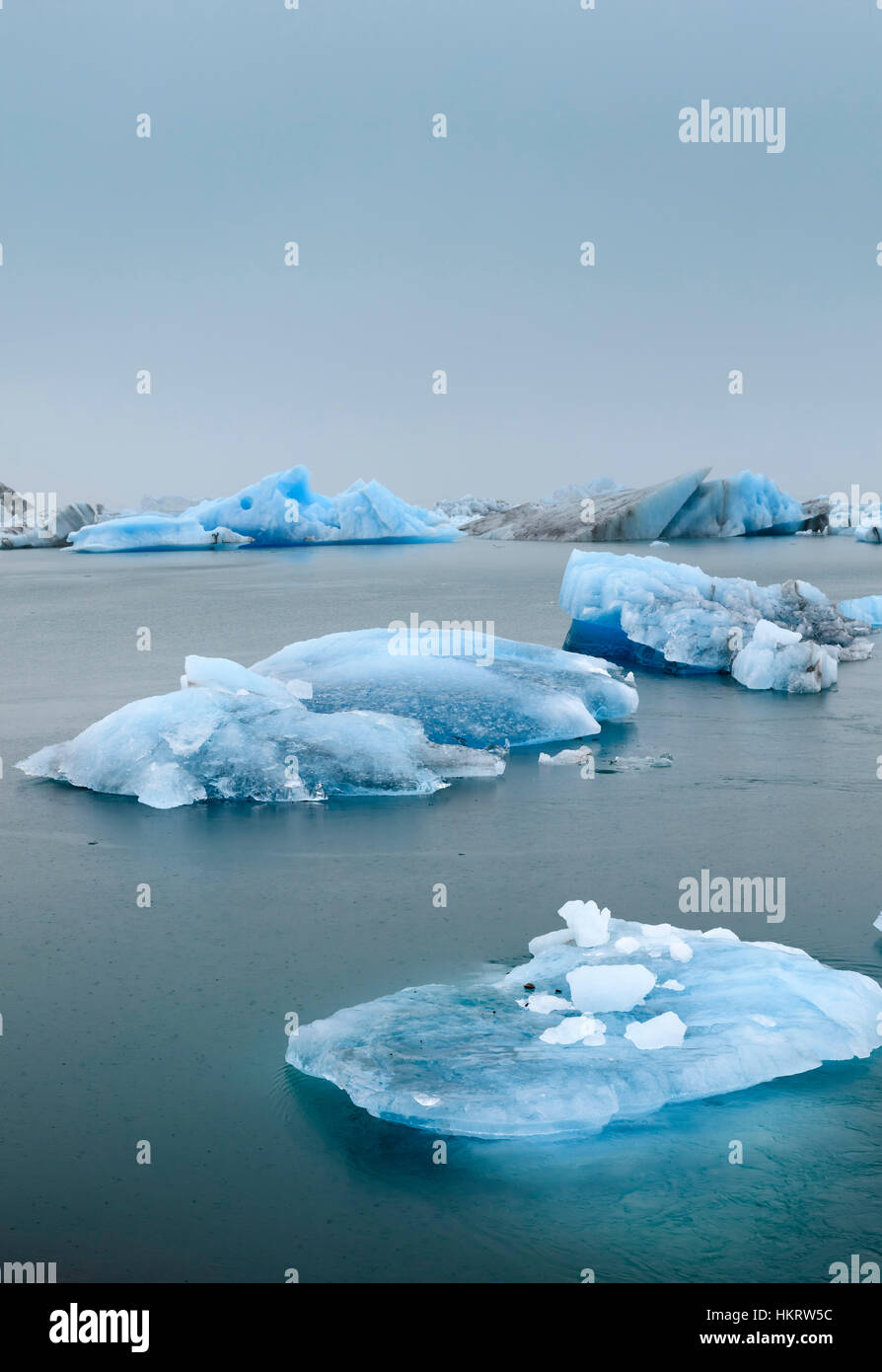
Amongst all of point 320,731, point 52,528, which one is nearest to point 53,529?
point 52,528

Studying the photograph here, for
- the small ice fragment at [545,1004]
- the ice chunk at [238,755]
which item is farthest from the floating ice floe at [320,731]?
the small ice fragment at [545,1004]

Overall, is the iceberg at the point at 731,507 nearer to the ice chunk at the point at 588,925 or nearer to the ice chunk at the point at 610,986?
the ice chunk at the point at 588,925

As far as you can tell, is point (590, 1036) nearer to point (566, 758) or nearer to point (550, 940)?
point (550, 940)

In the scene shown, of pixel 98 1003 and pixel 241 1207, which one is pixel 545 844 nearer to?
pixel 98 1003

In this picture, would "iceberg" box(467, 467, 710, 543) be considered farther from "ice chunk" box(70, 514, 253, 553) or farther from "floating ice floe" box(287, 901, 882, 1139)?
"floating ice floe" box(287, 901, 882, 1139)

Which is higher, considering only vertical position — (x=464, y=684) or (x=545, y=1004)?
(x=464, y=684)

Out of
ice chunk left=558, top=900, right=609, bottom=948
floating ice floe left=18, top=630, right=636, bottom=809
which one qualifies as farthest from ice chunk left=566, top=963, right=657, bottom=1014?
floating ice floe left=18, top=630, right=636, bottom=809
